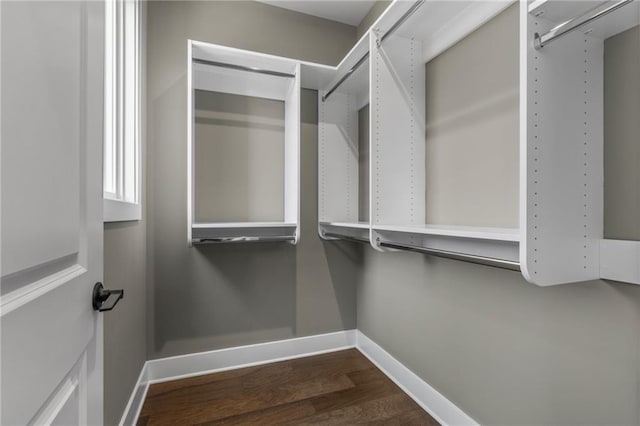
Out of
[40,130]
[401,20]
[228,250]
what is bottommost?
[228,250]

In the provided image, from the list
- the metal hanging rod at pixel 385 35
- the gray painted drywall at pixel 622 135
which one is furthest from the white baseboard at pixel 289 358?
the metal hanging rod at pixel 385 35

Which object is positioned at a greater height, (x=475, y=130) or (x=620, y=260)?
(x=475, y=130)

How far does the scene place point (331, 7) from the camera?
2.16 m

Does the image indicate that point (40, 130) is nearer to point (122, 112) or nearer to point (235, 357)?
point (122, 112)

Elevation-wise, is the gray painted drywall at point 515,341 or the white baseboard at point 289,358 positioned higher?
the gray painted drywall at point 515,341

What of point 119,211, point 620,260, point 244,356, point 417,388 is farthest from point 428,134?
point 244,356

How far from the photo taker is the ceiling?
83.5 inches

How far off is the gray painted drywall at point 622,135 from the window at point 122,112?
5.28ft

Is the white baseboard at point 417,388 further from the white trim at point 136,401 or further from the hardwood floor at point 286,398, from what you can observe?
the white trim at point 136,401

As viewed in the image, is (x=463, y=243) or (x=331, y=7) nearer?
(x=463, y=243)

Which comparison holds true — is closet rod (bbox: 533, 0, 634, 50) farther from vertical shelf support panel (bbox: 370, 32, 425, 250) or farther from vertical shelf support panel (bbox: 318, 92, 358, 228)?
vertical shelf support panel (bbox: 318, 92, 358, 228)

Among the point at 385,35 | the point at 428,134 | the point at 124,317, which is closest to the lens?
the point at 124,317

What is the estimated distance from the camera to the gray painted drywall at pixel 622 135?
0.85 meters

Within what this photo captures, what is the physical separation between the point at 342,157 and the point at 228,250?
1.07m
